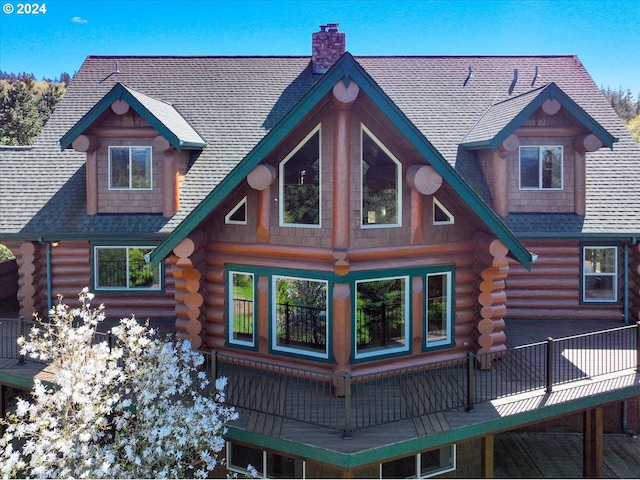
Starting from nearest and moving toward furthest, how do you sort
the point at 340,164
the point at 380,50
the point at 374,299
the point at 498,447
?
1. the point at 340,164
2. the point at 374,299
3. the point at 498,447
4. the point at 380,50

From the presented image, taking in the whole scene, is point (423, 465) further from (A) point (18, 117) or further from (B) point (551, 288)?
(A) point (18, 117)

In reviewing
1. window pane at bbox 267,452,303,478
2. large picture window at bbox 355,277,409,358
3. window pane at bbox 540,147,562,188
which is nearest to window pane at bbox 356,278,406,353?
large picture window at bbox 355,277,409,358

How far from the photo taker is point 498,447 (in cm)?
1252

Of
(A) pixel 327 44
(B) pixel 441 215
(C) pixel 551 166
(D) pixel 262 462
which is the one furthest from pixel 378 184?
(A) pixel 327 44

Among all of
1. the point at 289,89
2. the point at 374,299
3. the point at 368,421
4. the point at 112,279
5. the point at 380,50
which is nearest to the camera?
the point at 368,421

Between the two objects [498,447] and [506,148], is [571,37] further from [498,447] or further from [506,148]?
[498,447]

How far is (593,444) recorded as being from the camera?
11008mm

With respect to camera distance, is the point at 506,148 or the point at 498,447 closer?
the point at 498,447

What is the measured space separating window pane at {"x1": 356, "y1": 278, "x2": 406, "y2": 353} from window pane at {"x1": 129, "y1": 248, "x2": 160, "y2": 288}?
7.22 meters

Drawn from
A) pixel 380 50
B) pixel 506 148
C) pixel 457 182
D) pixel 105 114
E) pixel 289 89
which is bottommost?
pixel 457 182

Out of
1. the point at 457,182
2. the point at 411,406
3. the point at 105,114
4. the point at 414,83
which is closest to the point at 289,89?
the point at 414,83

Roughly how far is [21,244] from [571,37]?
74.0ft

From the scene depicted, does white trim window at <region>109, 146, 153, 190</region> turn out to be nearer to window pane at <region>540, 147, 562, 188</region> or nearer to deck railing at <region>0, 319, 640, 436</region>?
deck railing at <region>0, 319, 640, 436</region>

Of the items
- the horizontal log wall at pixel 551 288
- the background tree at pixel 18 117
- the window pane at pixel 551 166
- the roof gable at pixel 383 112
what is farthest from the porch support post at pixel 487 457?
the background tree at pixel 18 117
